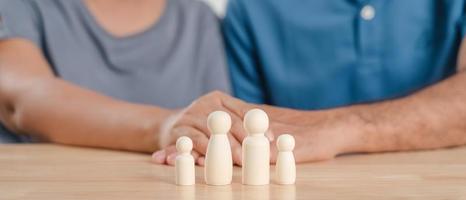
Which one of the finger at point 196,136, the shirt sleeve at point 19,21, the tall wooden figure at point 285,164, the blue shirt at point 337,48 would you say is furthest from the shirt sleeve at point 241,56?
the tall wooden figure at point 285,164

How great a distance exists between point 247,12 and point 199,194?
995 mm

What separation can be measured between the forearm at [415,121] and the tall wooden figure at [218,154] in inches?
13.4

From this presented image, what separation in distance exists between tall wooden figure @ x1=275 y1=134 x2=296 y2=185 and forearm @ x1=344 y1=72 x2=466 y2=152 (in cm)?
30

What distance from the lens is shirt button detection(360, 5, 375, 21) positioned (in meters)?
1.64

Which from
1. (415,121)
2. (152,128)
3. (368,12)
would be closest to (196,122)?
(152,128)

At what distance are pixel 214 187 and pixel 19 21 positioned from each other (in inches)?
33.0

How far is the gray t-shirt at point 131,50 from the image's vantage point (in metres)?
1.57

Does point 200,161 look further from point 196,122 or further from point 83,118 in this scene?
point 83,118

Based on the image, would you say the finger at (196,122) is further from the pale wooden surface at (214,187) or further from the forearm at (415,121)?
the forearm at (415,121)

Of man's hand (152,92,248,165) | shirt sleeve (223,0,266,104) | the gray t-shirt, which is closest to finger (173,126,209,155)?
man's hand (152,92,248,165)

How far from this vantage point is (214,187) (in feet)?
2.76

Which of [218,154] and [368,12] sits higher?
[368,12]

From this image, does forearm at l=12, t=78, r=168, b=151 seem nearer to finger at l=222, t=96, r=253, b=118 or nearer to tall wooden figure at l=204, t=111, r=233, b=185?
finger at l=222, t=96, r=253, b=118

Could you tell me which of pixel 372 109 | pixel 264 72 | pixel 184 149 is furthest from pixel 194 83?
pixel 184 149
